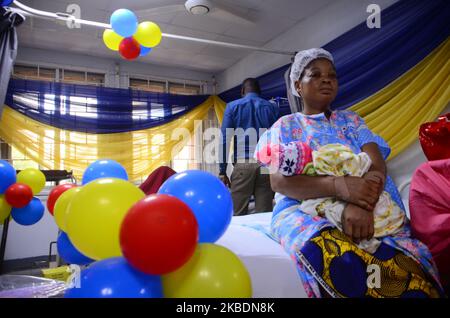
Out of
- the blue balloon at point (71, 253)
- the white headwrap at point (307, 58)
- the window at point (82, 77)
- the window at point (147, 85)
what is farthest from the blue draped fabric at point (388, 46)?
the window at point (82, 77)

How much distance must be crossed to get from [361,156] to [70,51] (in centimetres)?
443

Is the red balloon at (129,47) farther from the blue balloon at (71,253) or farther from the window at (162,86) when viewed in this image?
the window at (162,86)

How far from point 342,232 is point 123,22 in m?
2.13

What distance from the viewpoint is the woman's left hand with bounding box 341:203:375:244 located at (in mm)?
925

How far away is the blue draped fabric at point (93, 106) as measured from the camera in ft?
12.0

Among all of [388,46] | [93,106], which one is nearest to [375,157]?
[388,46]

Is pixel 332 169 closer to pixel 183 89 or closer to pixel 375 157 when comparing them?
pixel 375 157

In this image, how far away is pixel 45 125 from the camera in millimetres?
3721

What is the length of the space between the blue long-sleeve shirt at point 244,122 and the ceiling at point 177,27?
1206 mm

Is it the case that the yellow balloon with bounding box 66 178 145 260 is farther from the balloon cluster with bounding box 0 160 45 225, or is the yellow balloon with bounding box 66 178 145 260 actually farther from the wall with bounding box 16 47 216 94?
the wall with bounding box 16 47 216 94

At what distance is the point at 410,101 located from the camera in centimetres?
226

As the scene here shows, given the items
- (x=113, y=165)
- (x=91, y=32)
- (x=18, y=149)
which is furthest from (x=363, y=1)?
(x=18, y=149)

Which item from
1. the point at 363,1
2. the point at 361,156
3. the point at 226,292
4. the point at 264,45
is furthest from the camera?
the point at 264,45

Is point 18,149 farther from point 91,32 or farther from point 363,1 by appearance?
point 363,1
